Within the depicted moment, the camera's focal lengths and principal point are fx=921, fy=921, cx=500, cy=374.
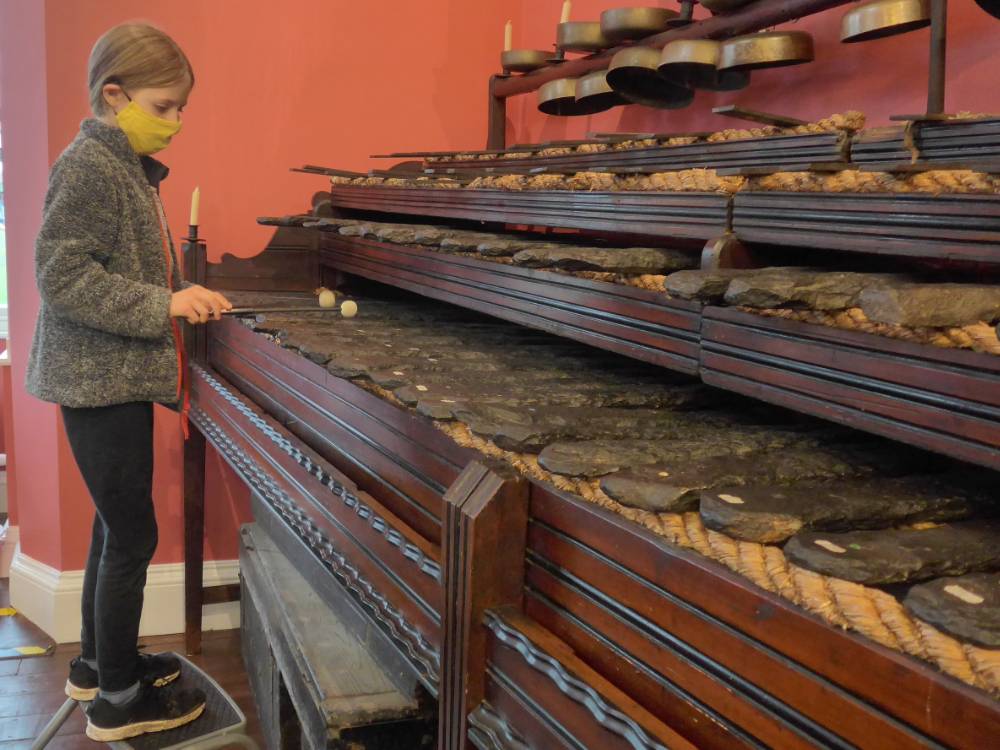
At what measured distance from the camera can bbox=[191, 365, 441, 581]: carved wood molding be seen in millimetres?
1140

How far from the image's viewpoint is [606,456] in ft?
3.14

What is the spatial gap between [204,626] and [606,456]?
277 centimetres

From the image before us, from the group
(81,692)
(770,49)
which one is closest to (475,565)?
(770,49)

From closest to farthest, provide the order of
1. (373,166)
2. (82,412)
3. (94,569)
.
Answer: (82,412), (94,569), (373,166)

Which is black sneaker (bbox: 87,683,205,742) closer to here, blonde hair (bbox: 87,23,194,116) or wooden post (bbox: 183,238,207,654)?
wooden post (bbox: 183,238,207,654)

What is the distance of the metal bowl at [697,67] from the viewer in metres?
1.78

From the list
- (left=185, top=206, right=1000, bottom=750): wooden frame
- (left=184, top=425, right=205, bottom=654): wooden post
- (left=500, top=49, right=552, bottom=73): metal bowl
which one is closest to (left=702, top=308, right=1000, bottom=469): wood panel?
(left=185, top=206, right=1000, bottom=750): wooden frame

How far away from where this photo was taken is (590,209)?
4.39 feet

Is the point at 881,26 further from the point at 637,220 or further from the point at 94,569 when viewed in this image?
the point at 94,569

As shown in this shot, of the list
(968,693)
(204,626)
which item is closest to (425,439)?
(968,693)

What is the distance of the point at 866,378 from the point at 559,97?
1827 mm

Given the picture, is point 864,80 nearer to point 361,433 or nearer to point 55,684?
point 361,433

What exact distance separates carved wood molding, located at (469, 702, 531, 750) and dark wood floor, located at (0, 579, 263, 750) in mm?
1827

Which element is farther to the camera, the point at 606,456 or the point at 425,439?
the point at 425,439
